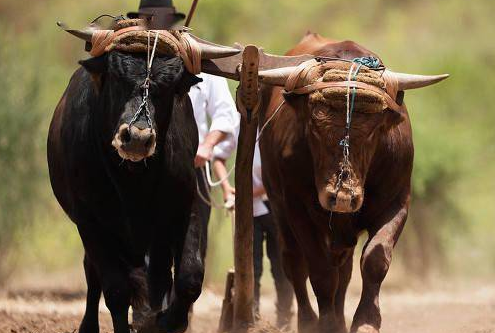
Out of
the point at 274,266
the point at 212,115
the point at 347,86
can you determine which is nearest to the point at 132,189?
the point at 347,86

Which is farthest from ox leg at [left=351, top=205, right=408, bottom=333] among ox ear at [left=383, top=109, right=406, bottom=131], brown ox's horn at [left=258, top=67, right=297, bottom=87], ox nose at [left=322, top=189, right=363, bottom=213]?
brown ox's horn at [left=258, top=67, right=297, bottom=87]

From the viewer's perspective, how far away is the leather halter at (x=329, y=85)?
19.2 feet

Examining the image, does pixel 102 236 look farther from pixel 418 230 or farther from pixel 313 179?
pixel 418 230

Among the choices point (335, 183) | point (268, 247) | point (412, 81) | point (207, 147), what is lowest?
point (268, 247)

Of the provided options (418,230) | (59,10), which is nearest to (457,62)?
(418,230)

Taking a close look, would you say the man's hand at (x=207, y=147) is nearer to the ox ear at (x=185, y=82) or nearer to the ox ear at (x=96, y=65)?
the ox ear at (x=185, y=82)

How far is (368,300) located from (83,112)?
1949 mm

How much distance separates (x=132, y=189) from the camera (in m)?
5.73

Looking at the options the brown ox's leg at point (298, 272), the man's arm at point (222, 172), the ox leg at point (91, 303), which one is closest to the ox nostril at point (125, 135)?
the ox leg at point (91, 303)

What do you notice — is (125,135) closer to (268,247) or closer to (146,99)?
(146,99)

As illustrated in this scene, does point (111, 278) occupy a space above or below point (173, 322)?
above

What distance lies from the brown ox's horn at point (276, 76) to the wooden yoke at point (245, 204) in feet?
0.30

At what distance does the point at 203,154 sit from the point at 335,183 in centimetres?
205

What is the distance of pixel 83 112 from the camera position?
5.99m
